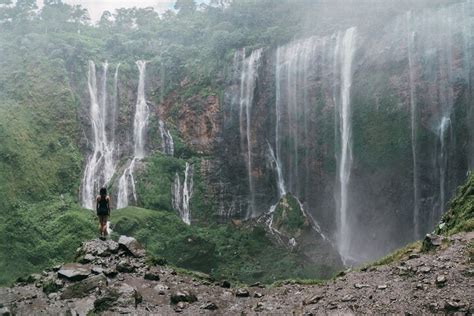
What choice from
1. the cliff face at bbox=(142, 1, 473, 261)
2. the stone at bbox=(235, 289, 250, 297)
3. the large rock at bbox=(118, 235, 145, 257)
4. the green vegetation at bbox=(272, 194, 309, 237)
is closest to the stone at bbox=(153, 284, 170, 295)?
the stone at bbox=(235, 289, 250, 297)

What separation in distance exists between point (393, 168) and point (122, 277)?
1761 cm

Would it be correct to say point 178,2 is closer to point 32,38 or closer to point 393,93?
point 32,38

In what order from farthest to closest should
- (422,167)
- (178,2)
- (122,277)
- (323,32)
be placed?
(178,2)
(323,32)
(422,167)
(122,277)

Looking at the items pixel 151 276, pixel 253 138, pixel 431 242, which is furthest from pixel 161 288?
pixel 253 138

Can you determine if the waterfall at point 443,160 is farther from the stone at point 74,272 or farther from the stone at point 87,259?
the stone at point 74,272

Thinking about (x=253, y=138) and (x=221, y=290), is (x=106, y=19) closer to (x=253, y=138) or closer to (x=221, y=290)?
(x=253, y=138)

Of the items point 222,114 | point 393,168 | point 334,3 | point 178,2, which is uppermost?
point 178,2

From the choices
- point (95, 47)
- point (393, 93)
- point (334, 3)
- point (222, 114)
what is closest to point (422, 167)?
point (393, 93)

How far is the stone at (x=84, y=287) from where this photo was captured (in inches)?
407

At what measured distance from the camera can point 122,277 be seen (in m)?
11.1

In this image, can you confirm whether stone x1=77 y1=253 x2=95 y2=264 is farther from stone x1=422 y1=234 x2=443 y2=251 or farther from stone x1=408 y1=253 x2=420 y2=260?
stone x1=422 y1=234 x2=443 y2=251

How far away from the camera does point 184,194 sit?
29094 millimetres

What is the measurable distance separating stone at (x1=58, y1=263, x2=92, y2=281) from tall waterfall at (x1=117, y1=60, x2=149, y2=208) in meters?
16.2

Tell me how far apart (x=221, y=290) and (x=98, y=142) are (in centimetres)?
2142
